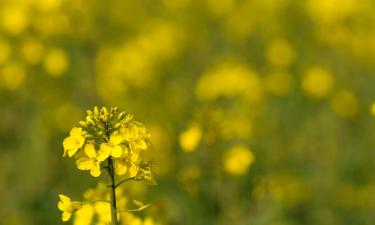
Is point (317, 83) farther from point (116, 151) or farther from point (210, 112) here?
point (116, 151)

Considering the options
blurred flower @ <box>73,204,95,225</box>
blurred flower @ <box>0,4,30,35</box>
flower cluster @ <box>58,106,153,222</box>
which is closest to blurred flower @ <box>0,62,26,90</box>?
blurred flower @ <box>0,4,30,35</box>

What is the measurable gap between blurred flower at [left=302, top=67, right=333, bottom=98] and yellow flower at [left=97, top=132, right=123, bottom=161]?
A: 413 cm

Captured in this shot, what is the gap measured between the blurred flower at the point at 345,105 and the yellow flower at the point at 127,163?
12.6ft

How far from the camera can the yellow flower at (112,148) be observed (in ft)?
6.45

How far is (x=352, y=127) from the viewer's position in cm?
596

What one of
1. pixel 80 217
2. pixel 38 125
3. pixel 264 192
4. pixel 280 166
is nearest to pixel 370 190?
pixel 280 166

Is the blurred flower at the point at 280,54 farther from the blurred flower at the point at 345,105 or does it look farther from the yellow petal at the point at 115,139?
the yellow petal at the point at 115,139

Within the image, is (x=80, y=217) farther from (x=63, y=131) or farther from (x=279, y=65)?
(x=279, y=65)

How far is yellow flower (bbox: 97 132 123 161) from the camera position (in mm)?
1965

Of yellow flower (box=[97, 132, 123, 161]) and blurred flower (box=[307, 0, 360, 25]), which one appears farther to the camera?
blurred flower (box=[307, 0, 360, 25])

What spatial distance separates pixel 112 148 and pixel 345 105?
3998 millimetres

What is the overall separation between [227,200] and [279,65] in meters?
3.16

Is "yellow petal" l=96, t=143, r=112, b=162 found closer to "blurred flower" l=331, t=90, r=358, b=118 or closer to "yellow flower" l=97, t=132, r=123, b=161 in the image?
"yellow flower" l=97, t=132, r=123, b=161

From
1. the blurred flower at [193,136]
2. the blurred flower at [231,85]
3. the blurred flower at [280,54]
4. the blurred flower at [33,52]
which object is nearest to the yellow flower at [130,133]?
the blurred flower at [193,136]
